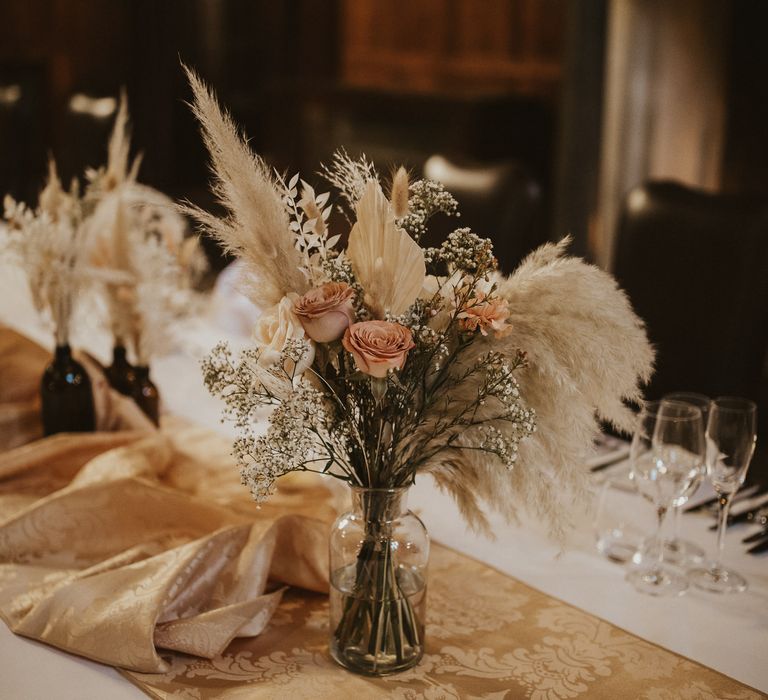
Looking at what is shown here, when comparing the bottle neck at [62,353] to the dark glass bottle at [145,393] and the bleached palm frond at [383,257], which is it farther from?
the bleached palm frond at [383,257]

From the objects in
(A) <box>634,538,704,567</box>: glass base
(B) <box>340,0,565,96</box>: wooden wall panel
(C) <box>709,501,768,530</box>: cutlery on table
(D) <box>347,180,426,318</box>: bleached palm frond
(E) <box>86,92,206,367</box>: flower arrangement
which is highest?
(B) <box>340,0,565,96</box>: wooden wall panel

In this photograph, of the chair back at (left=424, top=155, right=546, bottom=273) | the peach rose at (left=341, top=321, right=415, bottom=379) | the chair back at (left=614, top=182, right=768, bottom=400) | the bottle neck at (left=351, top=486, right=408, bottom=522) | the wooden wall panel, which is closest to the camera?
the peach rose at (left=341, top=321, right=415, bottom=379)

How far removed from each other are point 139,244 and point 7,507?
1.63ft

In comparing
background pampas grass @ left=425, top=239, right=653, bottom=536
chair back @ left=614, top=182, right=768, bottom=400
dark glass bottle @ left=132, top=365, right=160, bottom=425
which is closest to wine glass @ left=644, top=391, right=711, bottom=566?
background pampas grass @ left=425, top=239, right=653, bottom=536

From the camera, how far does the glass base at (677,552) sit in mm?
1312

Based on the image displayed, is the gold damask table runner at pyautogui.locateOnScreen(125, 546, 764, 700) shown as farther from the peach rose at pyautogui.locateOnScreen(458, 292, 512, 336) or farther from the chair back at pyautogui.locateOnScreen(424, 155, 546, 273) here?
the chair back at pyautogui.locateOnScreen(424, 155, 546, 273)

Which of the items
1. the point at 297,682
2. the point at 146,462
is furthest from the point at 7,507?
the point at 297,682

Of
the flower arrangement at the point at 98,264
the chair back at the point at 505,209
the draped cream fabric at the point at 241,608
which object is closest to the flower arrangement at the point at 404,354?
the draped cream fabric at the point at 241,608

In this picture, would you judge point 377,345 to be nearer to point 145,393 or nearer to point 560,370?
point 560,370

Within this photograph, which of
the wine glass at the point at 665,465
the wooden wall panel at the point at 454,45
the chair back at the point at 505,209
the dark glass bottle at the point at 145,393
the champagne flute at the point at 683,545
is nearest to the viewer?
the wine glass at the point at 665,465

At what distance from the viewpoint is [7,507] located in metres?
1.43

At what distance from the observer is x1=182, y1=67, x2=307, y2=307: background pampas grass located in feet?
3.20

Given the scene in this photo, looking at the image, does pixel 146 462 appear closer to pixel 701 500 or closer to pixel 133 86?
pixel 701 500

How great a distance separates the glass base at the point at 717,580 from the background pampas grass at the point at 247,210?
25.6 inches
